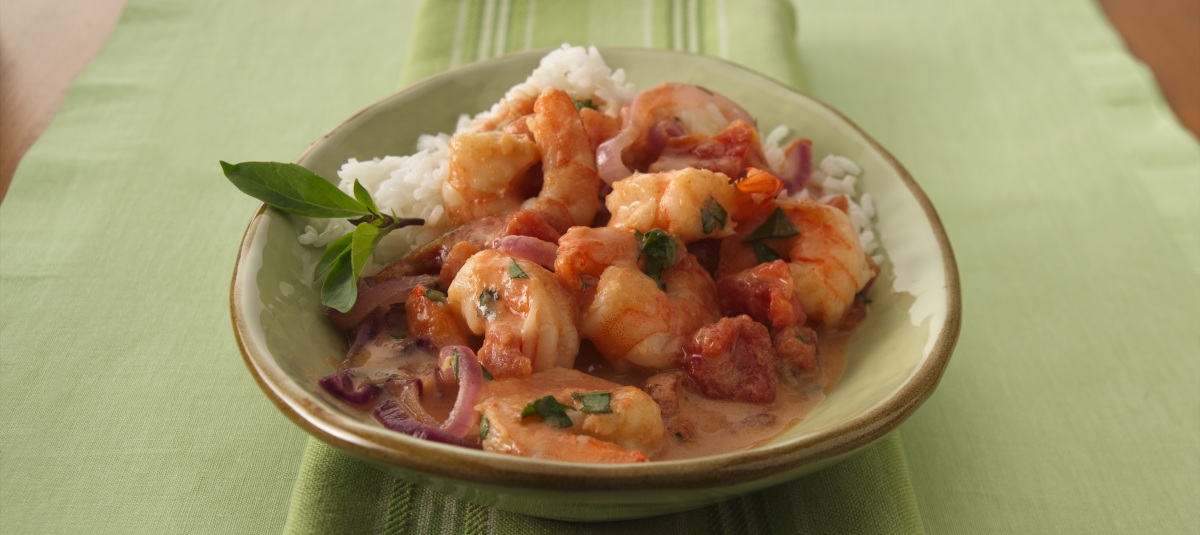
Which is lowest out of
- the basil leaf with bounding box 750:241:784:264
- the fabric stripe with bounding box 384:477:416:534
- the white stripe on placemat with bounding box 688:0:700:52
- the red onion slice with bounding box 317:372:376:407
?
the fabric stripe with bounding box 384:477:416:534

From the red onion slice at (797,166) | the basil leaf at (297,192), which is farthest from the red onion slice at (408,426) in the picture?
the red onion slice at (797,166)

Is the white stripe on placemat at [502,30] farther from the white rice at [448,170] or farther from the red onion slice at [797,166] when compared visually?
the red onion slice at [797,166]

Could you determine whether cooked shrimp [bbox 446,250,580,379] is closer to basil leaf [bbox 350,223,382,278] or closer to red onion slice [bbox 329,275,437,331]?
red onion slice [bbox 329,275,437,331]

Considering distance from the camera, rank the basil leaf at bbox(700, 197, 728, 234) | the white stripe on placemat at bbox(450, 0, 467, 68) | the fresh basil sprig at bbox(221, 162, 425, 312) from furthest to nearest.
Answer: the white stripe on placemat at bbox(450, 0, 467, 68) < the basil leaf at bbox(700, 197, 728, 234) < the fresh basil sprig at bbox(221, 162, 425, 312)

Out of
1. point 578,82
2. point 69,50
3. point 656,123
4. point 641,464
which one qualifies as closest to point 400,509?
point 641,464

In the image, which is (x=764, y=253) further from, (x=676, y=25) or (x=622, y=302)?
(x=676, y=25)

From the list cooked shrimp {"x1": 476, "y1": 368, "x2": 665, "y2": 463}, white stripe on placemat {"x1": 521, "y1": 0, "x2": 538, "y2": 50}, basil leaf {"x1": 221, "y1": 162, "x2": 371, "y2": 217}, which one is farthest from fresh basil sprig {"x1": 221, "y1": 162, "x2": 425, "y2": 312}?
white stripe on placemat {"x1": 521, "y1": 0, "x2": 538, "y2": 50}
